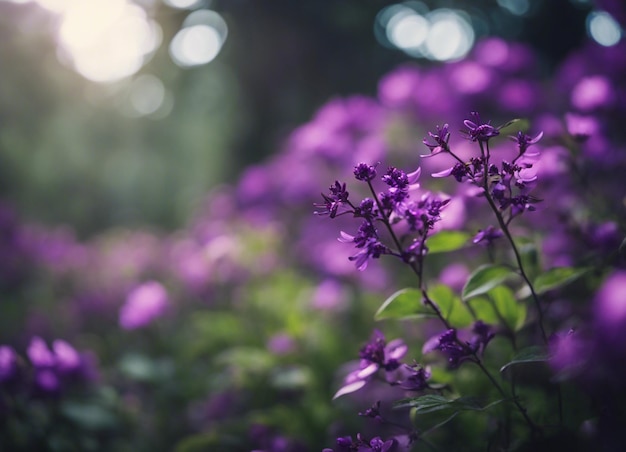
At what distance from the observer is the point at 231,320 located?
2.23 metres

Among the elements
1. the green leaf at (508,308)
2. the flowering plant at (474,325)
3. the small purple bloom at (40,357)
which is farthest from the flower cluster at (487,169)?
the small purple bloom at (40,357)

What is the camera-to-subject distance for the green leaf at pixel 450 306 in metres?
1.21

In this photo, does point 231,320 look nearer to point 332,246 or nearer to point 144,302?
point 144,302

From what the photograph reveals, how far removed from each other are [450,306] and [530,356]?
261 mm

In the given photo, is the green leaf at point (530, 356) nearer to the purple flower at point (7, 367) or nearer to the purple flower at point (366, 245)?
the purple flower at point (366, 245)

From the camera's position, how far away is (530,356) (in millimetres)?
952

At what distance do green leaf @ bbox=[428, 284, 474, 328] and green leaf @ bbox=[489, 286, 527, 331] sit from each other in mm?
71

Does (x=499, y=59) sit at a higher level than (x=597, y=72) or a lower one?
higher

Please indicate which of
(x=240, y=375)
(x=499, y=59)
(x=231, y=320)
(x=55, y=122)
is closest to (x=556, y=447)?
(x=240, y=375)

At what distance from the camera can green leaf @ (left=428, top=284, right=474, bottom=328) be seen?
1.21 meters

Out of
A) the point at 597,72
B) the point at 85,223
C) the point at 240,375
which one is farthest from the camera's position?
the point at 85,223

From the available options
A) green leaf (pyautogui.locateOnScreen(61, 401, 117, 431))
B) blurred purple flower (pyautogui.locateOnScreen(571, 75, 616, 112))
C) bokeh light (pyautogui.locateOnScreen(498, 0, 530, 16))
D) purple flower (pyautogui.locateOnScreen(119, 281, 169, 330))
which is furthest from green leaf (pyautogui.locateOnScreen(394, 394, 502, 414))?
bokeh light (pyautogui.locateOnScreen(498, 0, 530, 16))

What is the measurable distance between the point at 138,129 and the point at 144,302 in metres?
6.97

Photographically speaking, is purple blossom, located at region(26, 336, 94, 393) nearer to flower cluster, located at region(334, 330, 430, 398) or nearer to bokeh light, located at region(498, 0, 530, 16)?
flower cluster, located at region(334, 330, 430, 398)
